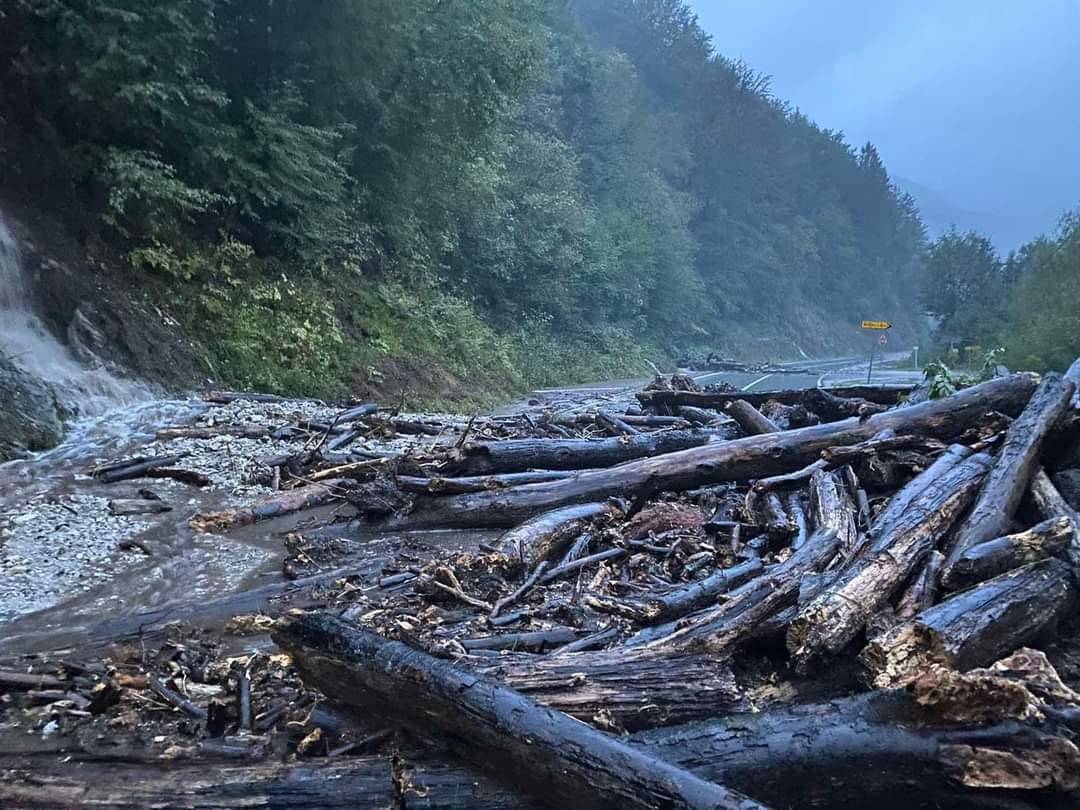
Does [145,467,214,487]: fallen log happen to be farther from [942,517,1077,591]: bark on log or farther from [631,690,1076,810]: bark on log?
[942,517,1077,591]: bark on log

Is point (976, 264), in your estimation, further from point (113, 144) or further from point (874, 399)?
point (113, 144)

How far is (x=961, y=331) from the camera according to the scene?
151 feet

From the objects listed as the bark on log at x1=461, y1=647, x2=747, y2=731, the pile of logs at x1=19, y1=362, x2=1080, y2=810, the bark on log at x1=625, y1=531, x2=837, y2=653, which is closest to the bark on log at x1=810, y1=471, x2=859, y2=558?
the pile of logs at x1=19, y1=362, x2=1080, y2=810

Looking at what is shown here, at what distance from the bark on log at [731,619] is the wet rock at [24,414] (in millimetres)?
9217

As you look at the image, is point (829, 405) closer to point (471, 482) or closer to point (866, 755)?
point (471, 482)

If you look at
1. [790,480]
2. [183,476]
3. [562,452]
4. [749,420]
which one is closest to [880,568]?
[790,480]

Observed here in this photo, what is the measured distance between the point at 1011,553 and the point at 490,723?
320 cm

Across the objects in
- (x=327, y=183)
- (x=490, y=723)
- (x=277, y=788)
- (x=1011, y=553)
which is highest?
(x=327, y=183)

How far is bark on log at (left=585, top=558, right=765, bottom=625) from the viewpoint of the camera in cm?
471

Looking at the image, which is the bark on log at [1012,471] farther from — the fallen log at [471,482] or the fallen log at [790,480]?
the fallen log at [471,482]

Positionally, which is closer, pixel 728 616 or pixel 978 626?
pixel 978 626

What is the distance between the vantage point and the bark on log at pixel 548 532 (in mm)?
6379

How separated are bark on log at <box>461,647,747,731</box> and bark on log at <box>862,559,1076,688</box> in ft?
2.21

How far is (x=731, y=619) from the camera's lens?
4.17 metres
